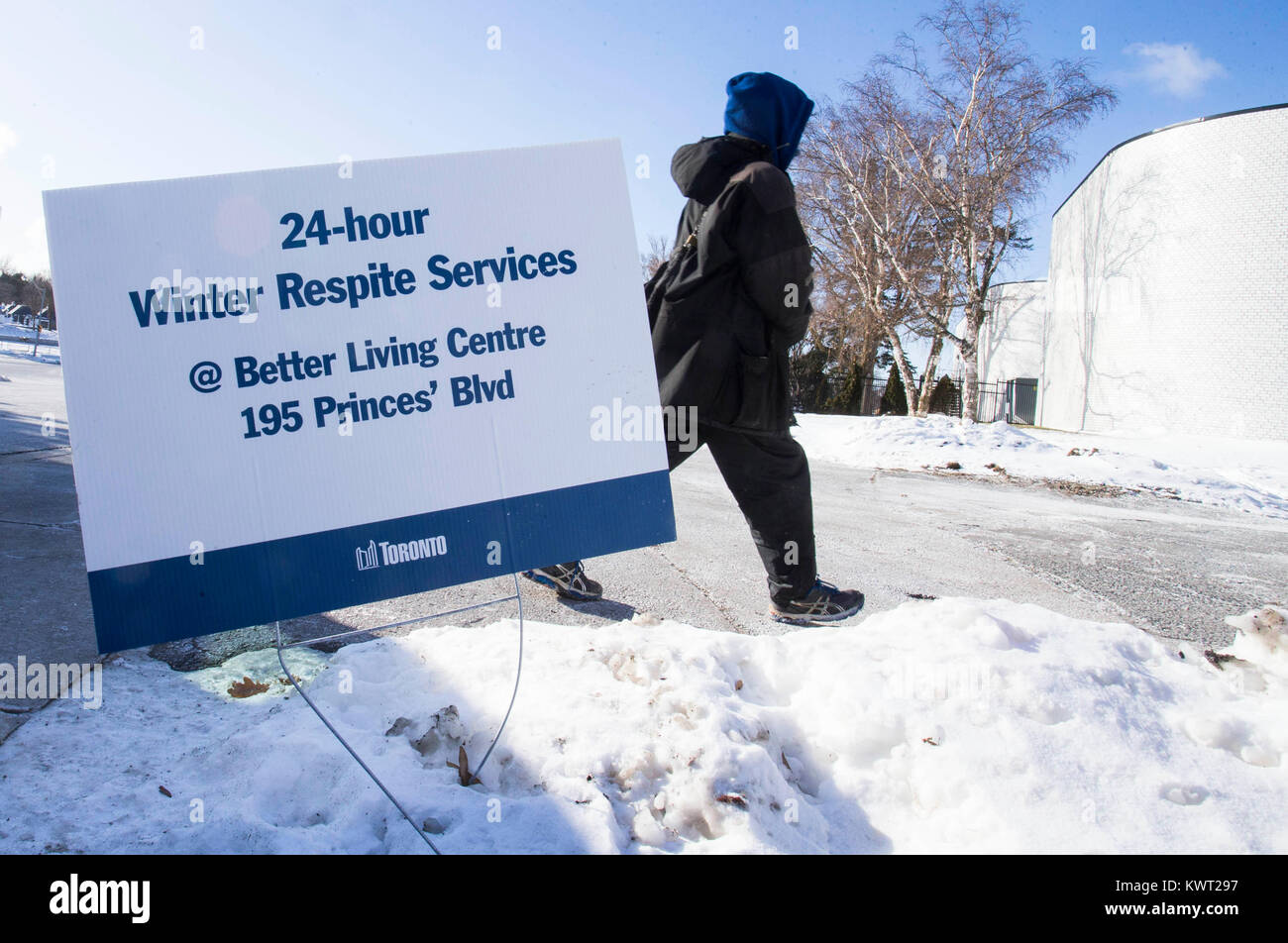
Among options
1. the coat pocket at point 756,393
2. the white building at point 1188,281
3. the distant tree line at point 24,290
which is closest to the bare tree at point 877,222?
the white building at point 1188,281

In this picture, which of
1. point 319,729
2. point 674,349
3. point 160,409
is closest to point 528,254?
point 160,409

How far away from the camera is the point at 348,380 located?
6.03 ft

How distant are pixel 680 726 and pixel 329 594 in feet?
3.09

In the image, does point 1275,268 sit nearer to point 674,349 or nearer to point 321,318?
point 674,349

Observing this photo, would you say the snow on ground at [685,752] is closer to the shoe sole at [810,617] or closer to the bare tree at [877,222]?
the shoe sole at [810,617]

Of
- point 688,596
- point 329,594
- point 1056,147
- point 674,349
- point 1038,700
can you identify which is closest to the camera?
point 329,594

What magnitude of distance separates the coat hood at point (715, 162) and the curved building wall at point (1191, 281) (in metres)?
19.8

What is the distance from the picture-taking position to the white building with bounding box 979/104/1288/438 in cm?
1756

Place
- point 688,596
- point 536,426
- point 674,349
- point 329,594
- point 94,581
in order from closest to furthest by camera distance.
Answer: point 94,581, point 329,594, point 536,426, point 674,349, point 688,596

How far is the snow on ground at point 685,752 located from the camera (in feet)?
5.61

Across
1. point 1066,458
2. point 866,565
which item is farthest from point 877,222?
point 866,565

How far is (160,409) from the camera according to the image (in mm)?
1723

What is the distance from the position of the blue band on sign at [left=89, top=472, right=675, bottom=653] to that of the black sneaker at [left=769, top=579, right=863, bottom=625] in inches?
48.6

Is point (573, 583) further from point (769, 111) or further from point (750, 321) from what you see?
point (769, 111)
